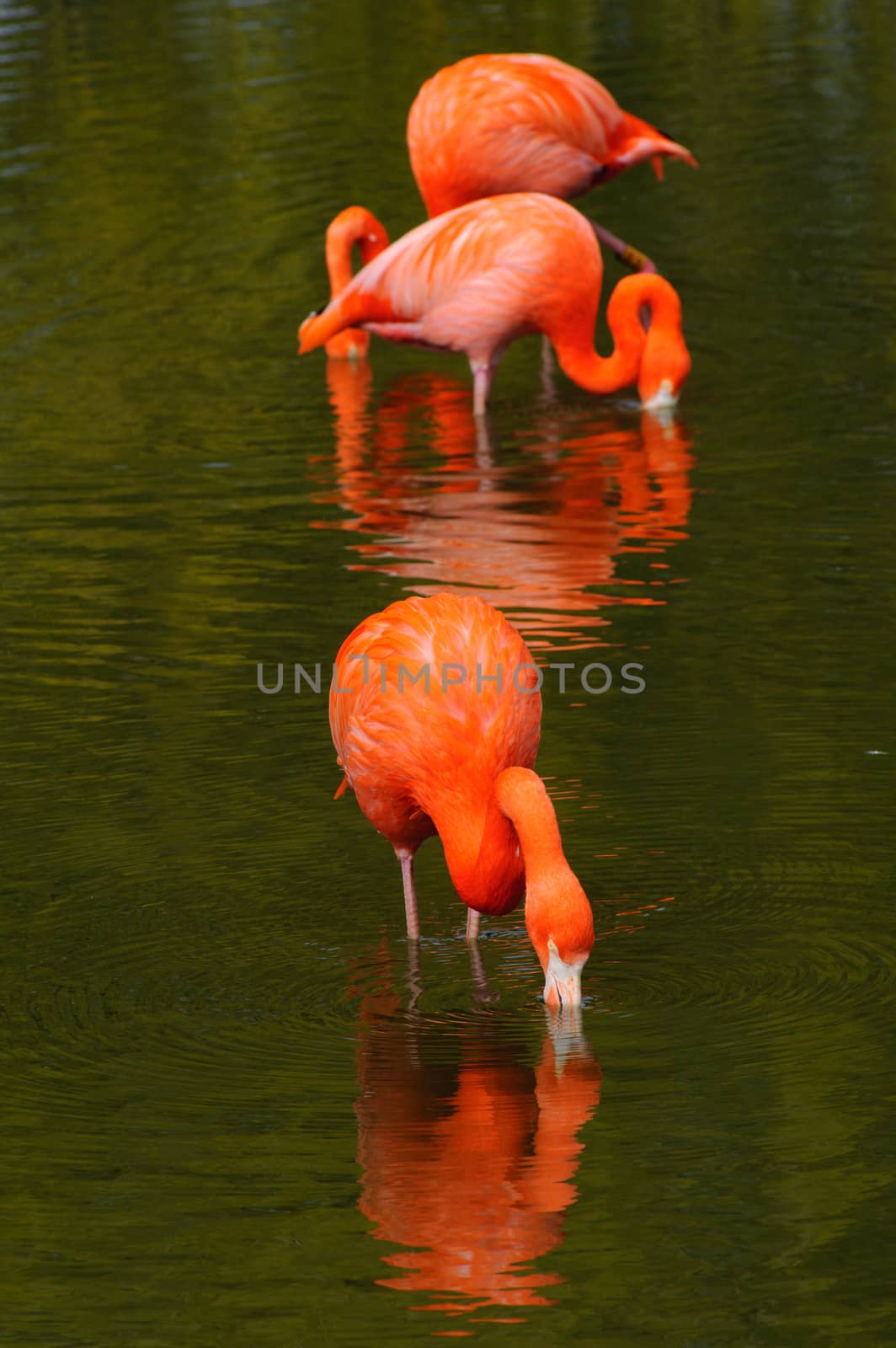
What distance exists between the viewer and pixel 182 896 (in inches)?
210

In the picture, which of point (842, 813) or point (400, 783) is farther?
point (842, 813)

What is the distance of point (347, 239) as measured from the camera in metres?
11.0

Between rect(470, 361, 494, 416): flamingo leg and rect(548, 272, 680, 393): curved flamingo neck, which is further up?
rect(548, 272, 680, 393): curved flamingo neck

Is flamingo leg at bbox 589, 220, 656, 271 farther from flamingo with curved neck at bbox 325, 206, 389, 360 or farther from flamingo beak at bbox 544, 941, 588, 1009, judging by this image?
flamingo beak at bbox 544, 941, 588, 1009

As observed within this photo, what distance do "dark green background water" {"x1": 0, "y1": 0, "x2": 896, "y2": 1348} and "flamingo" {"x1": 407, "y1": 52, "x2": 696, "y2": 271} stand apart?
0.84 m

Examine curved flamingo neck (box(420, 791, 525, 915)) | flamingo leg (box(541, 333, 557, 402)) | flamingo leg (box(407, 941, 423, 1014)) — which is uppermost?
curved flamingo neck (box(420, 791, 525, 915))

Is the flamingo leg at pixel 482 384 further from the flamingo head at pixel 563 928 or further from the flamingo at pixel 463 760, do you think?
the flamingo head at pixel 563 928

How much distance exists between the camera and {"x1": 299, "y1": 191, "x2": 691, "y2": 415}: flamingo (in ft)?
30.6

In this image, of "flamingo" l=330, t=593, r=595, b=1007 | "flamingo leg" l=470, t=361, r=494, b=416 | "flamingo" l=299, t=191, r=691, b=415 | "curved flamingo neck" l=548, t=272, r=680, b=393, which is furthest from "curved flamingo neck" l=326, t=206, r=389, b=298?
"flamingo" l=330, t=593, r=595, b=1007

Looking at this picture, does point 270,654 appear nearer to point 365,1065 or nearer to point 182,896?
point 182,896

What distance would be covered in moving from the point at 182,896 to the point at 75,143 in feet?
36.0

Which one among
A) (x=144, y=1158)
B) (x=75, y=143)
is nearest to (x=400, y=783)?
(x=144, y=1158)

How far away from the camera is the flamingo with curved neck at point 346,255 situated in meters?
10.9

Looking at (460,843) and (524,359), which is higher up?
(460,843)
